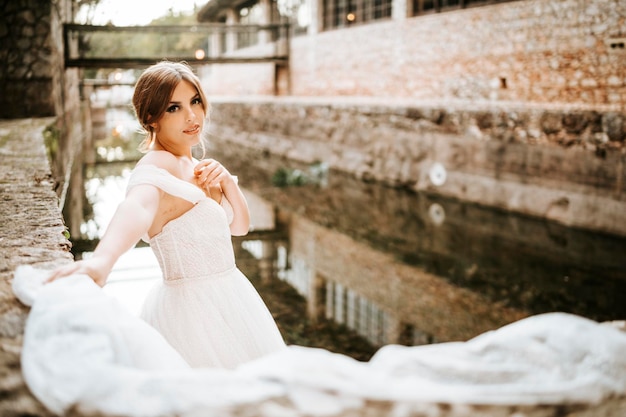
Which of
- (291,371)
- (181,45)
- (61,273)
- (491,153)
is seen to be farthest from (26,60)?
(181,45)

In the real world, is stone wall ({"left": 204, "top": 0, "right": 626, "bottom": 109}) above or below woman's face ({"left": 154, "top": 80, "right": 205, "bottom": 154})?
above

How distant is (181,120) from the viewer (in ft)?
6.07

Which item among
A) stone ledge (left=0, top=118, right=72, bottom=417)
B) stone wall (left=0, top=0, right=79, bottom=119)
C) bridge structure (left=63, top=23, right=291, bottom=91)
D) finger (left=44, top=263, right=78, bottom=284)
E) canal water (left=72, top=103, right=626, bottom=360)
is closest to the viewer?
stone ledge (left=0, top=118, right=72, bottom=417)

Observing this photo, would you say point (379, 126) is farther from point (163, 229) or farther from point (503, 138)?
Answer: point (163, 229)

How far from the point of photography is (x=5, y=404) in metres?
1.04

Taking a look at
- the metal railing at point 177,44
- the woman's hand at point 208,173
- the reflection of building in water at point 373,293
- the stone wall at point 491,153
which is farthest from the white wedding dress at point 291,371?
the stone wall at point 491,153

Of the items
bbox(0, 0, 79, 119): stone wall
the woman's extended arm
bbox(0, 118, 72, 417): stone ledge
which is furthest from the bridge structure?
the woman's extended arm

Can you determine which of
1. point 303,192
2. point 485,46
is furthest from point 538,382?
point 485,46

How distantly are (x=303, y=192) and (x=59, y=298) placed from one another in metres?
7.57

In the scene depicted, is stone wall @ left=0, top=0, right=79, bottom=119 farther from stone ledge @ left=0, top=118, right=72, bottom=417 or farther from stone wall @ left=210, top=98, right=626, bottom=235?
stone wall @ left=210, top=98, right=626, bottom=235

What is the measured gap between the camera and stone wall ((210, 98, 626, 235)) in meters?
6.22

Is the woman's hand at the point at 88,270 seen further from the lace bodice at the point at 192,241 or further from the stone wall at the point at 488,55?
the stone wall at the point at 488,55

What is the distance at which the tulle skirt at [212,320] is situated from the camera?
180cm

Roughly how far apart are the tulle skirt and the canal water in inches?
68.3
